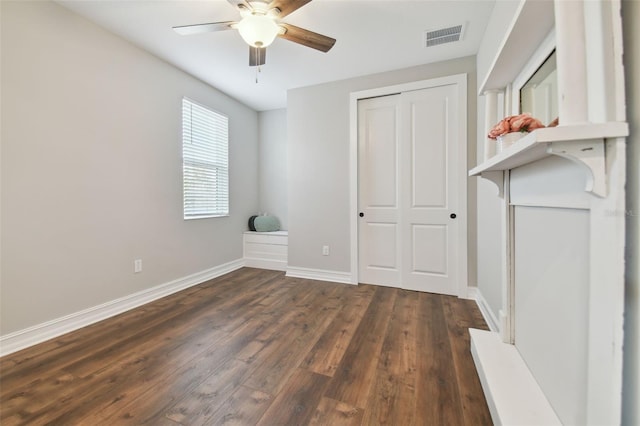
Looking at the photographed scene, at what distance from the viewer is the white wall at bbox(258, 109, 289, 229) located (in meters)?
4.50

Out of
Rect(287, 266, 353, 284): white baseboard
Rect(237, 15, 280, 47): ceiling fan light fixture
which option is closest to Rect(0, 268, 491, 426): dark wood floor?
Rect(287, 266, 353, 284): white baseboard

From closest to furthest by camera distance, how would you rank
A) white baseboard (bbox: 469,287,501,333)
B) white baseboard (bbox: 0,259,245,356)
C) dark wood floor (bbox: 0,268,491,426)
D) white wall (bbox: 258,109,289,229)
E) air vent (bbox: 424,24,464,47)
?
dark wood floor (bbox: 0,268,491,426)
white baseboard (bbox: 0,259,245,356)
white baseboard (bbox: 469,287,501,333)
air vent (bbox: 424,24,464,47)
white wall (bbox: 258,109,289,229)

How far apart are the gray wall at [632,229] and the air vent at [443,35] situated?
2.06 m

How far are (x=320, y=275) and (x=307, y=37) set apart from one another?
8.82 feet

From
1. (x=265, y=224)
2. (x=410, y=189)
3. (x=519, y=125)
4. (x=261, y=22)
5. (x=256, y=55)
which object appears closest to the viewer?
(x=519, y=125)

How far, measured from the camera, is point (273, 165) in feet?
15.0

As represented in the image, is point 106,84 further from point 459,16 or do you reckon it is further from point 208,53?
point 459,16

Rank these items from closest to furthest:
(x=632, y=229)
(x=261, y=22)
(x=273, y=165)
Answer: (x=632, y=229) < (x=261, y=22) < (x=273, y=165)

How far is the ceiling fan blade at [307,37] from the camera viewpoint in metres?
1.89

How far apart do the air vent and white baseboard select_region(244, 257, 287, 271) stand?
3.27 m

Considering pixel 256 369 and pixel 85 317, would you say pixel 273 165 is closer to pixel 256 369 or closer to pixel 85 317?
pixel 85 317

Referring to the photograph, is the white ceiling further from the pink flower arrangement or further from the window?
the pink flower arrangement

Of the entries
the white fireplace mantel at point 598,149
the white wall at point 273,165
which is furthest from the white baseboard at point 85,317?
the white fireplace mantel at point 598,149

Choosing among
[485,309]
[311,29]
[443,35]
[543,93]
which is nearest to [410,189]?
[485,309]
